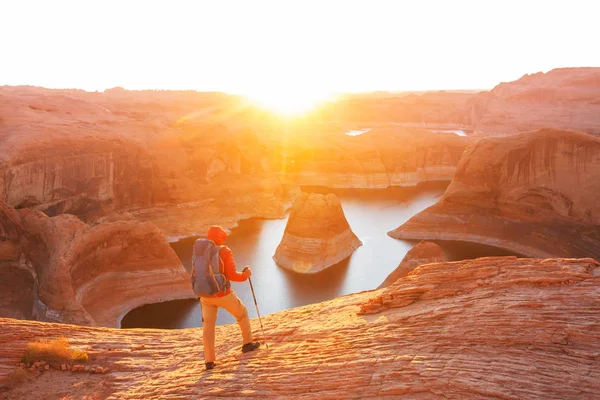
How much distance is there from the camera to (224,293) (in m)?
7.36

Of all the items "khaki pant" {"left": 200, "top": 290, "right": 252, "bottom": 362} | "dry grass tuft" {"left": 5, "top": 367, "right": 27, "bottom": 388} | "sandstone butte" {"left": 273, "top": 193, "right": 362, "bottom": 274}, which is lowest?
"sandstone butte" {"left": 273, "top": 193, "right": 362, "bottom": 274}

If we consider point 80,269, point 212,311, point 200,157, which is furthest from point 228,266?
point 200,157

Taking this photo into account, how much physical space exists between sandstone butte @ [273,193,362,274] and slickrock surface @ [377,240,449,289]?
7.45m

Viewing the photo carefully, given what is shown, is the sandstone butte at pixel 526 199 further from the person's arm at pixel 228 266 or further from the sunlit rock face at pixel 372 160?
the person's arm at pixel 228 266

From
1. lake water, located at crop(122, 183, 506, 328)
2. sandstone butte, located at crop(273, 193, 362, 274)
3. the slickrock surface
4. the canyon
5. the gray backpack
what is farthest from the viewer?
sandstone butte, located at crop(273, 193, 362, 274)

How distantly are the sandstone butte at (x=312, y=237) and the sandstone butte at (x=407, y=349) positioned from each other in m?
19.3

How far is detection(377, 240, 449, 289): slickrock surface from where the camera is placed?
21.6 meters

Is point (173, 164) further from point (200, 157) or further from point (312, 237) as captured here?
point (312, 237)

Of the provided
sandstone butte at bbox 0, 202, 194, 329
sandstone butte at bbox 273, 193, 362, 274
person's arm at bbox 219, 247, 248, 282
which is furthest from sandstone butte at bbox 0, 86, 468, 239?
person's arm at bbox 219, 247, 248, 282

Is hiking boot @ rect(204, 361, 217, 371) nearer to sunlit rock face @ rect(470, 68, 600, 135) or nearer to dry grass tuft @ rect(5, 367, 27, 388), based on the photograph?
dry grass tuft @ rect(5, 367, 27, 388)

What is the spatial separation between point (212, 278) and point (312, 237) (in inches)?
881

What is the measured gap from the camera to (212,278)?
282 inches

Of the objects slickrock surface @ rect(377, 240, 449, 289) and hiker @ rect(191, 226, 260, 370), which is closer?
hiker @ rect(191, 226, 260, 370)

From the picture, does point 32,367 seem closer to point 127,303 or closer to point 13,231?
point 127,303
